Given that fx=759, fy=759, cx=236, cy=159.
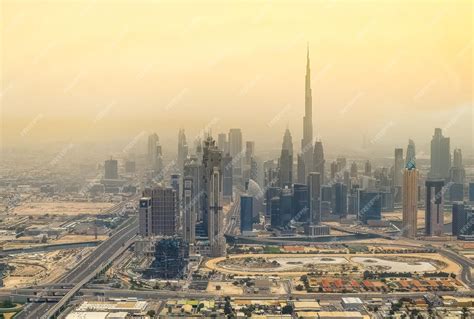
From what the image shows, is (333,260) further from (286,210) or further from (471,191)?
(471,191)

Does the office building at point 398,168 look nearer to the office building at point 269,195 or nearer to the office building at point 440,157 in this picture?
the office building at point 440,157

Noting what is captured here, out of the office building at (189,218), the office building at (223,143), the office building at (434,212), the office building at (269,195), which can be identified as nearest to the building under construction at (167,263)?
the office building at (189,218)

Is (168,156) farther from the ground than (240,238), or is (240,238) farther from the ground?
(168,156)

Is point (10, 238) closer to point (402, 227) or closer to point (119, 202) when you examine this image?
point (119, 202)

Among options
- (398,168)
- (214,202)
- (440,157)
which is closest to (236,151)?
(398,168)

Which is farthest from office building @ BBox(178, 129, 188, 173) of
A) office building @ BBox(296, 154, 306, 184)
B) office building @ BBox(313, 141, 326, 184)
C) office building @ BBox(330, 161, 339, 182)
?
office building @ BBox(330, 161, 339, 182)

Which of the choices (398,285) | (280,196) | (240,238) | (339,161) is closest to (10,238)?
(240,238)
